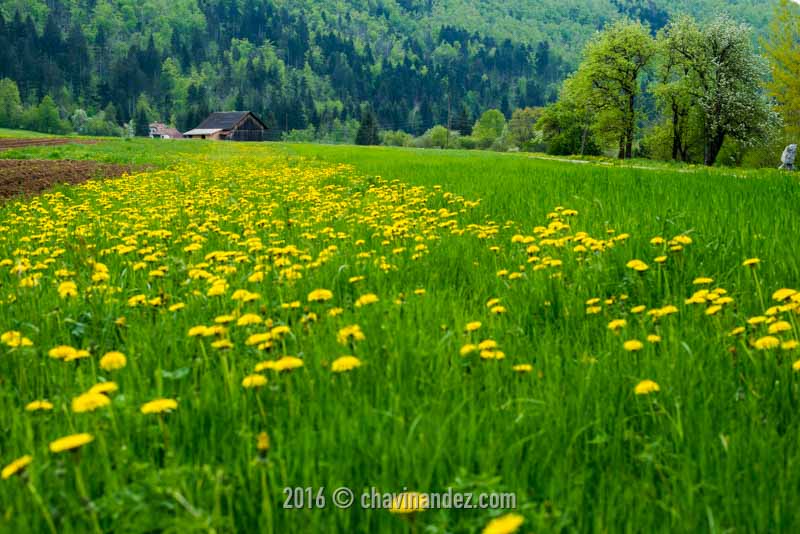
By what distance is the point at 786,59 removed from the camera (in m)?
39.1

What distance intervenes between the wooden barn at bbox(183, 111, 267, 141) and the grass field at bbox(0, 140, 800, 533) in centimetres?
10871

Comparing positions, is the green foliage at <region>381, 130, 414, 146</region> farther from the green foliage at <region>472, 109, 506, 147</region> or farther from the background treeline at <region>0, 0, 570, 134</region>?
the green foliage at <region>472, 109, 506, 147</region>

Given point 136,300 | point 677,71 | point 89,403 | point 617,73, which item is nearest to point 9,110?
point 617,73

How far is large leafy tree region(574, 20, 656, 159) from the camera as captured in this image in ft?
149

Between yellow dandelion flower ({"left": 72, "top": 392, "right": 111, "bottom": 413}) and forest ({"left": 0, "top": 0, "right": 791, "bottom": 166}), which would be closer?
yellow dandelion flower ({"left": 72, "top": 392, "right": 111, "bottom": 413})

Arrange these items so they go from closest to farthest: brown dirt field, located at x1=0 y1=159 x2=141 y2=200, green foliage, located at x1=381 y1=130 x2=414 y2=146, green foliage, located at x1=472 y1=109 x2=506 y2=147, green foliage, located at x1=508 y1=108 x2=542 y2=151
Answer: brown dirt field, located at x1=0 y1=159 x2=141 y2=200 < green foliage, located at x1=508 y1=108 x2=542 y2=151 < green foliage, located at x1=472 y1=109 x2=506 y2=147 < green foliage, located at x1=381 y1=130 x2=414 y2=146

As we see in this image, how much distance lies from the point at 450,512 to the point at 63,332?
2451 mm

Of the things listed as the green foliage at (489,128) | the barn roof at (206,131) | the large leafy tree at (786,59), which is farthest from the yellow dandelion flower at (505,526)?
the green foliage at (489,128)

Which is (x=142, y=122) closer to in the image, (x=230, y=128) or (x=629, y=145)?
(x=230, y=128)

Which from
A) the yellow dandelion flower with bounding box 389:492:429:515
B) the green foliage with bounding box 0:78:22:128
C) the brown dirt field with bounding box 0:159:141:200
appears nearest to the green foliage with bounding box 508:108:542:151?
the green foliage with bounding box 0:78:22:128

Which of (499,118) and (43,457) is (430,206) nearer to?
(43,457)

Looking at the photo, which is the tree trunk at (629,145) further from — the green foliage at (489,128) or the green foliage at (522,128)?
the green foliage at (489,128)

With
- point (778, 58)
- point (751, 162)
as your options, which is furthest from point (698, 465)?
point (751, 162)

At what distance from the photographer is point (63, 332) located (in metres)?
3.00
